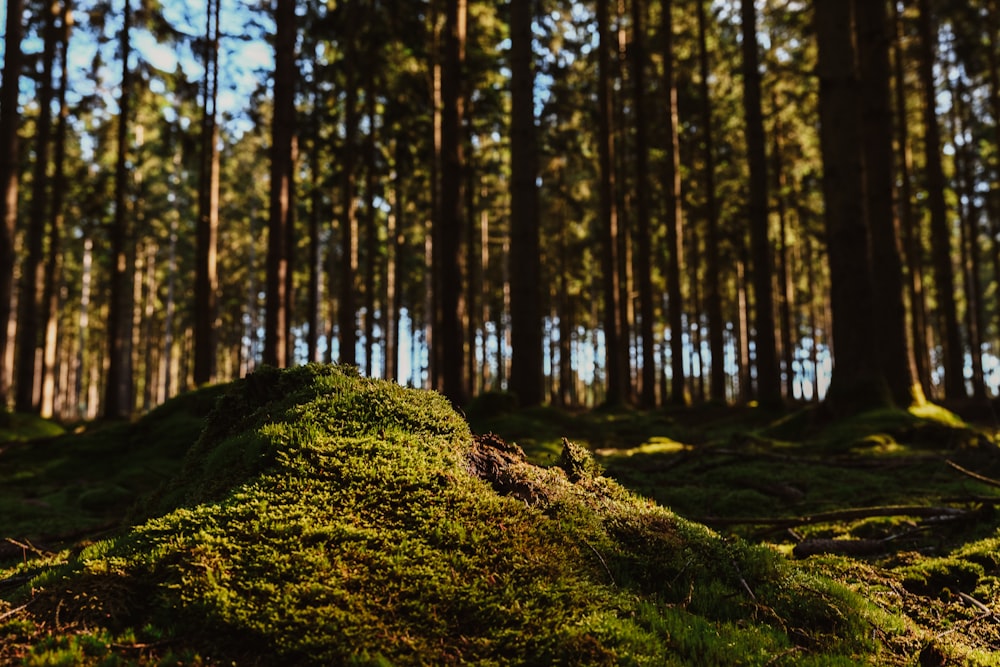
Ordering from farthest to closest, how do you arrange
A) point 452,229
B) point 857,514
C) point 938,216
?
point 938,216 → point 452,229 → point 857,514

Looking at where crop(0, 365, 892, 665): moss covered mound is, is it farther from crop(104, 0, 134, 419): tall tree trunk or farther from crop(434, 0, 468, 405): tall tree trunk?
crop(104, 0, 134, 419): tall tree trunk

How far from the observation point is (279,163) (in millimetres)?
13375

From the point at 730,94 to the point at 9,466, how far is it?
2654 centimetres

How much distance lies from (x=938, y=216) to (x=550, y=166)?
53.7ft

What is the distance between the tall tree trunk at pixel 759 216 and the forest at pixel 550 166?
2.3 inches

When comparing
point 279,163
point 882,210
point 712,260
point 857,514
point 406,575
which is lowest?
point 857,514

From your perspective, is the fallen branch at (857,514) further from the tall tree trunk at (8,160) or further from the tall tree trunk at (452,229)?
the tall tree trunk at (8,160)

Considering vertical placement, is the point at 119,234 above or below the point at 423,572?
above

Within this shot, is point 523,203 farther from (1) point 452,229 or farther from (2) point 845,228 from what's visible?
(2) point 845,228

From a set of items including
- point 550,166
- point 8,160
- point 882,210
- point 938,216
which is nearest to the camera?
point 882,210

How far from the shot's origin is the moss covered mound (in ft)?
7.72

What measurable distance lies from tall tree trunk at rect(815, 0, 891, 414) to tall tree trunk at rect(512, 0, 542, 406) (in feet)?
17.9

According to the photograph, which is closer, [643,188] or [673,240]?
[643,188]

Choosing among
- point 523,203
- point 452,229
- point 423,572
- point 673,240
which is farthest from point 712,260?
point 423,572
